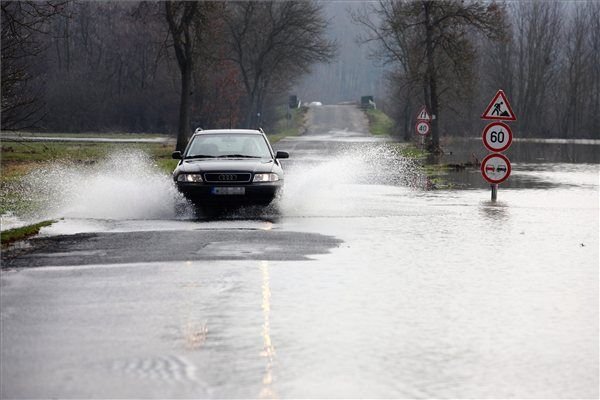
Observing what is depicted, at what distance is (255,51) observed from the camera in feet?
283

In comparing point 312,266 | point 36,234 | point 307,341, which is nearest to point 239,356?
point 307,341

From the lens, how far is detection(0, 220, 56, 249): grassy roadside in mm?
16092

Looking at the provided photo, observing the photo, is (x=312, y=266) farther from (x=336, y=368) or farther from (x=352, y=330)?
(x=336, y=368)

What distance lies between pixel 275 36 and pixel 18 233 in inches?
2698

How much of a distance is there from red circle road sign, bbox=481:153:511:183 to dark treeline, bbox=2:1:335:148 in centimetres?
4140

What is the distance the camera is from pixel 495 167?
24.3 metres

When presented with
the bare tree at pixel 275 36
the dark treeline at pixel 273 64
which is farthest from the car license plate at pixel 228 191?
the bare tree at pixel 275 36

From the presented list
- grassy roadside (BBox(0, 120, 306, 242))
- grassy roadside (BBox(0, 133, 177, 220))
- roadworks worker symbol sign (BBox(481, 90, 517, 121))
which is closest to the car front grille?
grassy roadside (BBox(0, 120, 306, 242))

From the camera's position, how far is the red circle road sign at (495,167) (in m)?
24.2

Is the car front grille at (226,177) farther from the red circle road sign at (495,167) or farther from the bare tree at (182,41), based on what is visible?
the bare tree at (182,41)

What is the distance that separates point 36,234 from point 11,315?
712 cm

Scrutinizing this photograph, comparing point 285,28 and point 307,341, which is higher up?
point 285,28

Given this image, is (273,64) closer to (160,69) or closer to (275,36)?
(275,36)

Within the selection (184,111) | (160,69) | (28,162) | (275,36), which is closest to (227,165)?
(28,162)
